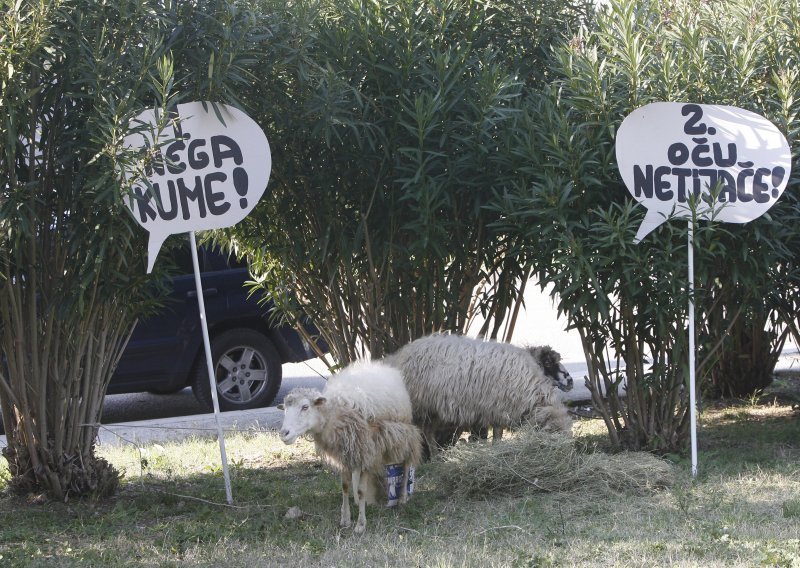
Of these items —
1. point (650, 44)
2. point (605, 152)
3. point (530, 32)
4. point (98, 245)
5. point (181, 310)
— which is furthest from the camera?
point (181, 310)

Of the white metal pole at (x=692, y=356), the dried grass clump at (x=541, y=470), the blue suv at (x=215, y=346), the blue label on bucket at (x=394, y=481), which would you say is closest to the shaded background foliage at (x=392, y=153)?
the white metal pole at (x=692, y=356)

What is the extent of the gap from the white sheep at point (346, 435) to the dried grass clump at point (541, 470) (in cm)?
51

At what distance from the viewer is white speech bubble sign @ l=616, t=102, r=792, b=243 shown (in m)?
6.07

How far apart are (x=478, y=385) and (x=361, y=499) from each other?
4.26 feet

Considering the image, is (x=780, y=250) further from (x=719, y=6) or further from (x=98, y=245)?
(x=98, y=245)

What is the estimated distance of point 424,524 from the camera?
5.50 m

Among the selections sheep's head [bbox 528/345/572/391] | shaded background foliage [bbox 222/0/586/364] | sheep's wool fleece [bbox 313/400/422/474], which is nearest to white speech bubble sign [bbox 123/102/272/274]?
shaded background foliage [bbox 222/0/586/364]

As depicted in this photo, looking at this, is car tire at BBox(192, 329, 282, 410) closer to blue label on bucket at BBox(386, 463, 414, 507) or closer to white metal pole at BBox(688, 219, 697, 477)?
blue label on bucket at BBox(386, 463, 414, 507)

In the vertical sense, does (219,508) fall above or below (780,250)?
below

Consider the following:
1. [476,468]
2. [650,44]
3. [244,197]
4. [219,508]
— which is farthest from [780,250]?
[219,508]

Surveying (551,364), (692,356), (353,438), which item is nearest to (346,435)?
(353,438)

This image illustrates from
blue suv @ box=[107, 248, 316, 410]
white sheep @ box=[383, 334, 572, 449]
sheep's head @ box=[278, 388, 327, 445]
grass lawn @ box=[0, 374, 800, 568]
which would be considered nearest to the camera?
grass lawn @ box=[0, 374, 800, 568]

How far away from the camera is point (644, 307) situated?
6371mm

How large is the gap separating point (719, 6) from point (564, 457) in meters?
3.36
